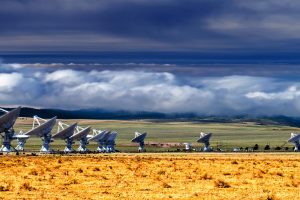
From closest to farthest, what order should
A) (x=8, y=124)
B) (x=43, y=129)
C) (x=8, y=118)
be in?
(x=8, y=118) < (x=8, y=124) < (x=43, y=129)

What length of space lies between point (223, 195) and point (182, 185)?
28.7ft

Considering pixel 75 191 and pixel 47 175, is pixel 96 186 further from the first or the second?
pixel 47 175

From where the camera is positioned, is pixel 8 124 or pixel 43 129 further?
pixel 43 129

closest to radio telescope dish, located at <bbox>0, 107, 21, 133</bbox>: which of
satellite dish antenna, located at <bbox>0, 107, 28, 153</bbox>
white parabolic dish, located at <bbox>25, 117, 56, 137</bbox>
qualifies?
satellite dish antenna, located at <bbox>0, 107, 28, 153</bbox>

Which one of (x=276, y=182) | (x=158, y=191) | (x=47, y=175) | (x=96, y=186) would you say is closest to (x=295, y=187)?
(x=276, y=182)

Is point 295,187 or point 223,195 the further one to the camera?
point 295,187

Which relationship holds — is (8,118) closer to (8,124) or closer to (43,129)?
(8,124)

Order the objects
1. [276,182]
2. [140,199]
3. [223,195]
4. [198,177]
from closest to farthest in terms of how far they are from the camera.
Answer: [140,199]
[223,195]
[276,182]
[198,177]

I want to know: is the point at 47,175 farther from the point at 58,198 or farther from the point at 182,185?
the point at 58,198

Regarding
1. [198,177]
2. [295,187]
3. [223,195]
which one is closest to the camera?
[223,195]

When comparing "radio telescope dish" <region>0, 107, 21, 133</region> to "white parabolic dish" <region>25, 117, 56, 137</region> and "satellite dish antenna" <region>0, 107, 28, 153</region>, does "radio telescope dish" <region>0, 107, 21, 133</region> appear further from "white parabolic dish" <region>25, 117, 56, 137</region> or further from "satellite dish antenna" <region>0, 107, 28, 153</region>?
"white parabolic dish" <region>25, 117, 56, 137</region>

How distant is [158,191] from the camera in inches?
1978

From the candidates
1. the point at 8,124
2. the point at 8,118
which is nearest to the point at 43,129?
the point at 8,124

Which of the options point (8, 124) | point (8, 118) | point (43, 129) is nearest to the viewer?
point (8, 118)
